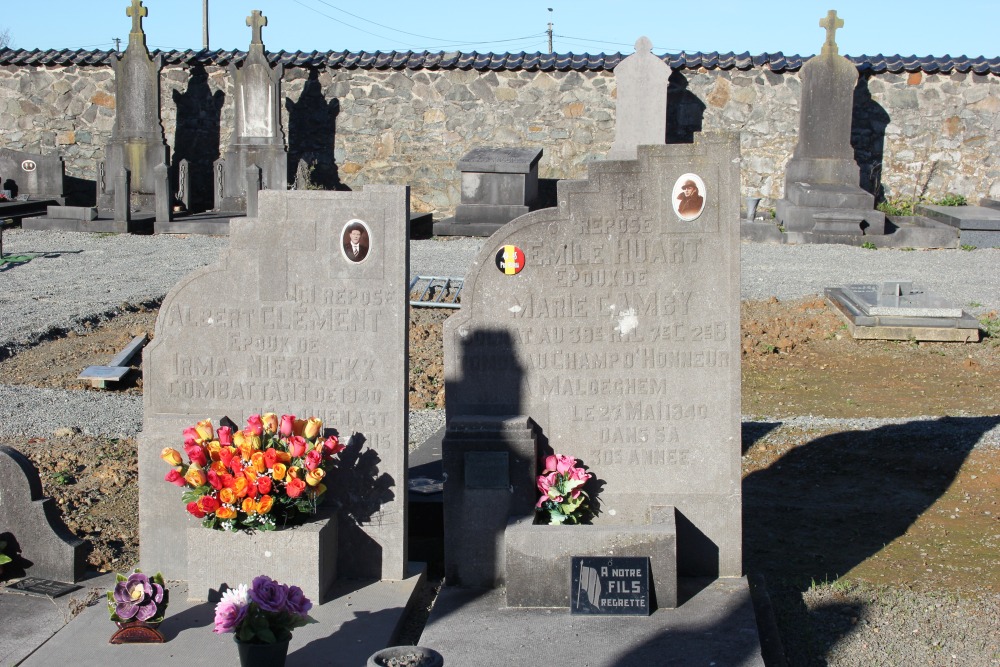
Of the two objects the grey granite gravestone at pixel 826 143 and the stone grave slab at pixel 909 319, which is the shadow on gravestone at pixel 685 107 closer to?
the grey granite gravestone at pixel 826 143

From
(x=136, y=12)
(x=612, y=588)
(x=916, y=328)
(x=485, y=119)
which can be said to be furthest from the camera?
(x=485, y=119)

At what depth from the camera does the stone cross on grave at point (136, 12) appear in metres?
18.3

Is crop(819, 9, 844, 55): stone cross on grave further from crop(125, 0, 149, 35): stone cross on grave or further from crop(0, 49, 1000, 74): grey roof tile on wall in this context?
crop(125, 0, 149, 35): stone cross on grave

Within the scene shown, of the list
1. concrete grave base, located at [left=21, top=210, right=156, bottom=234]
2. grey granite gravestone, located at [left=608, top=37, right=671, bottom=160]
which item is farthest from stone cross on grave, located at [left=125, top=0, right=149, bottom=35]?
grey granite gravestone, located at [left=608, top=37, right=671, bottom=160]

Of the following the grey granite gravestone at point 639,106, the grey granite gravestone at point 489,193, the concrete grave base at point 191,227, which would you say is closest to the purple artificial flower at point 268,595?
the grey granite gravestone at point 489,193

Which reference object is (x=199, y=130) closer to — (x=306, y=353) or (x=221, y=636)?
(x=306, y=353)

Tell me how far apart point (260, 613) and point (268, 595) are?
0.21ft

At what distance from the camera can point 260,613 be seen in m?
3.74

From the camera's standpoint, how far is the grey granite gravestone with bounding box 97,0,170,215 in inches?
731

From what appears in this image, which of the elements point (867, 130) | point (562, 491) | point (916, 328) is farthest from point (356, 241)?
point (867, 130)

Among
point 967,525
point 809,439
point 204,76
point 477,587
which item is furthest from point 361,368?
point 204,76

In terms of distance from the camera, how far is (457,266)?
44.0 feet

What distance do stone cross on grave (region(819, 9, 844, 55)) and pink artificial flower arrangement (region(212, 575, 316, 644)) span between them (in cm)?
1505

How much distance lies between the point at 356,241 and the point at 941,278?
33.3 ft
